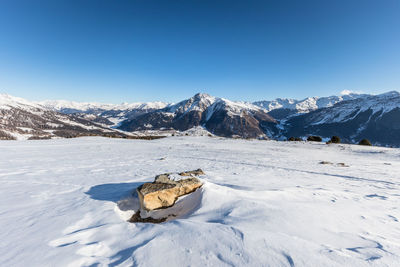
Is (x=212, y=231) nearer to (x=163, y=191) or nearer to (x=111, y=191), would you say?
(x=163, y=191)

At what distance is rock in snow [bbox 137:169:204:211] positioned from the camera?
6250mm

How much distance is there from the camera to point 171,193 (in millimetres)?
6730

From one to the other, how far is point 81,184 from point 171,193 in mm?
5259

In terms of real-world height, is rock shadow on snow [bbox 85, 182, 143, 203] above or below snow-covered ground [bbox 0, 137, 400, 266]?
below

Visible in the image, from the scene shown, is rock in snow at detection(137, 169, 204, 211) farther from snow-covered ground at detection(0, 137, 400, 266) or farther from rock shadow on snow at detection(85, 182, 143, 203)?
rock shadow on snow at detection(85, 182, 143, 203)

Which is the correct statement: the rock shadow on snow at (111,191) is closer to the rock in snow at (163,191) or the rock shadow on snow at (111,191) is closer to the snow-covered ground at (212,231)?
the snow-covered ground at (212,231)

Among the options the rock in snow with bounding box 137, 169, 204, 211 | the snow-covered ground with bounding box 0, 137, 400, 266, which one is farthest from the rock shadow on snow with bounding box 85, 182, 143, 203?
the rock in snow with bounding box 137, 169, 204, 211

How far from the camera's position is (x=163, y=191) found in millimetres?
6605

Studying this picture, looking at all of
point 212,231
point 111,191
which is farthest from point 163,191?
point 212,231

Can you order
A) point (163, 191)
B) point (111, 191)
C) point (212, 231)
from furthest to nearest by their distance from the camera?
point (111, 191), point (163, 191), point (212, 231)

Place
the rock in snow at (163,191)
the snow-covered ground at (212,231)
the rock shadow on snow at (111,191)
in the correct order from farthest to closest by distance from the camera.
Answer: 1. the rock shadow on snow at (111,191)
2. the rock in snow at (163,191)
3. the snow-covered ground at (212,231)

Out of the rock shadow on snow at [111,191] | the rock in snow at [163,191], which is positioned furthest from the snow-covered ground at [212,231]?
the rock in snow at [163,191]

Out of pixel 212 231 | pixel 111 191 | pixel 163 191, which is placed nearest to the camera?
pixel 212 231

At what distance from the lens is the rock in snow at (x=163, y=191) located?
6.25 metres
